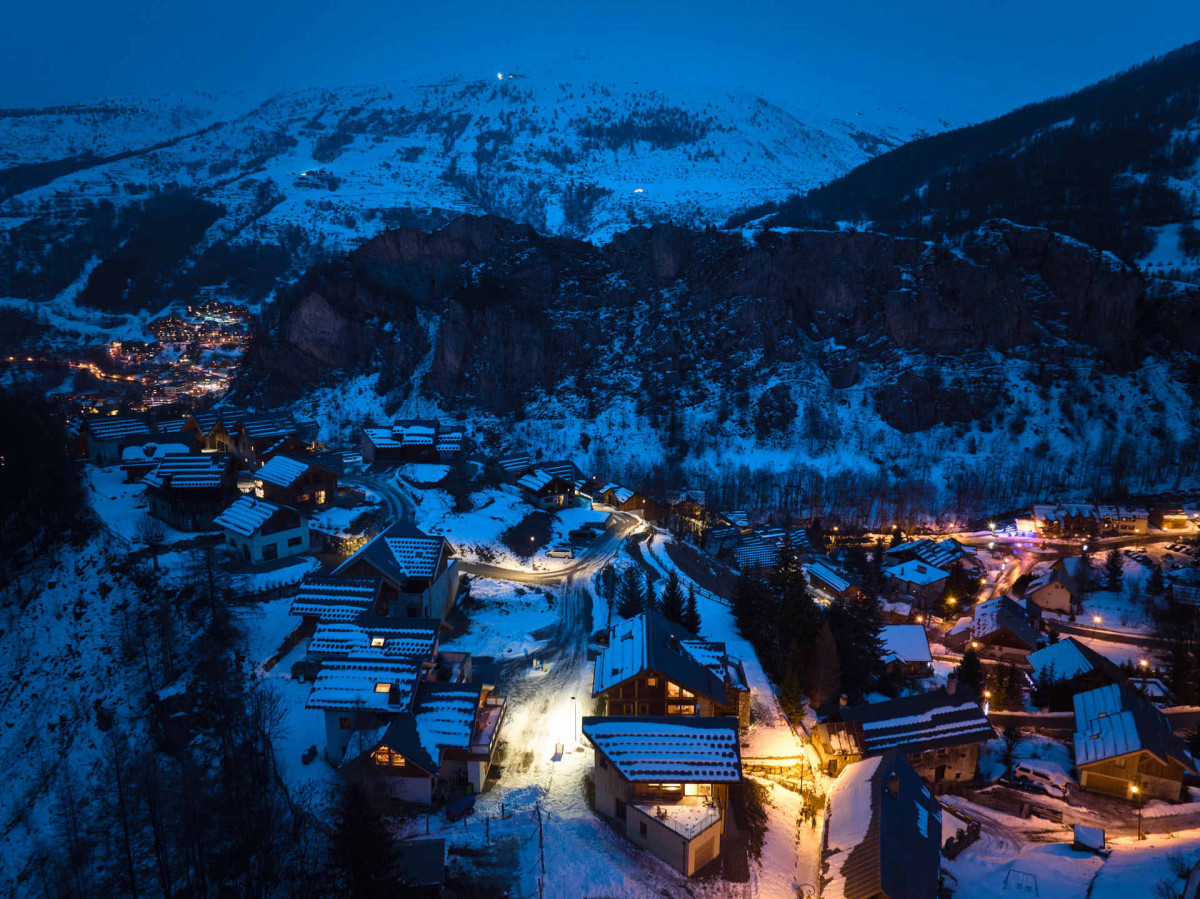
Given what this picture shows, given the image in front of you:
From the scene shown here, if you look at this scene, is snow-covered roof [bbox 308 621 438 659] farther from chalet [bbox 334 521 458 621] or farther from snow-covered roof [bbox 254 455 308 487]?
snow-covered roof [bbox 254 455 308 487]

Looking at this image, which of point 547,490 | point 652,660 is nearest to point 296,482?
point 547,490

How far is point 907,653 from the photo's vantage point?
3916cm

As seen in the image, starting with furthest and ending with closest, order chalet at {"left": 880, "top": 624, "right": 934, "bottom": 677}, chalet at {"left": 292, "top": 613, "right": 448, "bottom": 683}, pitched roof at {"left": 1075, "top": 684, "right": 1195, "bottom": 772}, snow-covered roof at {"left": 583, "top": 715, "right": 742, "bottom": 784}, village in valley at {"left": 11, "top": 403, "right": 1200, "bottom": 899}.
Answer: chalet at {"left": 880, "top": 624, "right": 934, "bottom": 677}, pitched roof at {"left": 1075, "top": 684, "right": 1195, "bottom": 772}, chalet at {"left": 292, "top": 613, "right": 448, "bottom": 683}, snow-covered roof at {"left": 583, "top": 715, "right": 742, "bottom": 784}, village in valley at {"left": 11, "top": 403, "right": 1200, "bottom": 899}

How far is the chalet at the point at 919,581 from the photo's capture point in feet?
178

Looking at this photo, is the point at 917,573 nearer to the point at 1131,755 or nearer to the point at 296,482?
the point at 1131,755

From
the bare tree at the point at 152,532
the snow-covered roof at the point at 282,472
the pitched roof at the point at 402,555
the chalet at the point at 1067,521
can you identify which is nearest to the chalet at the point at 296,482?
the snow-covered roof at the point at 282,472

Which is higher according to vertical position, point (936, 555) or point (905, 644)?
point (905, 644)

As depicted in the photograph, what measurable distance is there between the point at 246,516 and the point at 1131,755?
4454 cm

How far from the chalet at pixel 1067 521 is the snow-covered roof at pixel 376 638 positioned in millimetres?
70744

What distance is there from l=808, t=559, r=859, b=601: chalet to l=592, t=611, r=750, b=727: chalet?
27261 millimetres

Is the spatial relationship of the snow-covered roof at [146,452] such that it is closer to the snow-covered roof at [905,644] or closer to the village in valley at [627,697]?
the village in valley at [627,697]

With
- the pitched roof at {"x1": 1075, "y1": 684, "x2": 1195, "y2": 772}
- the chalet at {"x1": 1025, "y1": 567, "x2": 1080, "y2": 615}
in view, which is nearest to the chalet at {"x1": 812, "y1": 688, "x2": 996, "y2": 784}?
the pitched roof at {"x1": 1075, "y1": 684, "x2": 1195, "y2": 772}

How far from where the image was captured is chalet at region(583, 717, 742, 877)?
2000 centimetres

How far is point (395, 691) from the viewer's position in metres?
23.0
